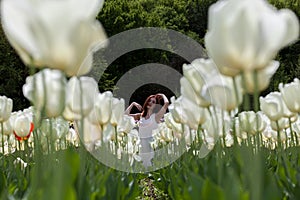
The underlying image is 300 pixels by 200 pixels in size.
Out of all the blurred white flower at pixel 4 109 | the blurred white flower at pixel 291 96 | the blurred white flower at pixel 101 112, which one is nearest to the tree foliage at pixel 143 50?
the blurred white flower at pixel 4 109

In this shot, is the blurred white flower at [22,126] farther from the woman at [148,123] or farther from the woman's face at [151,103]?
the woman's face at [151,103]

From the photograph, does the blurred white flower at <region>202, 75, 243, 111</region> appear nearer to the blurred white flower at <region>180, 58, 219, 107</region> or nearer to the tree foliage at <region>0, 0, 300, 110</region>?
the blurred white flower at <region>180, 58, 219, 107</region>

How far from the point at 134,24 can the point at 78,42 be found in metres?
23.7

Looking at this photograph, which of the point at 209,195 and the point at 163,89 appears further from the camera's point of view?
the point at 163,89

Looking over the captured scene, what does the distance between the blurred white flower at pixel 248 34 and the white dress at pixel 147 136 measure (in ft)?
16.3

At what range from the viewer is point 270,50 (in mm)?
922

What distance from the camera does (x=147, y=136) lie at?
21.7 feet

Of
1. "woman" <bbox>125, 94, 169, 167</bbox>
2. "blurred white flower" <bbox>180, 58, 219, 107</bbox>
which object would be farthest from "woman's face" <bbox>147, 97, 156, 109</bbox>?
"blurred white flower" <bbox>180, 58, 219, 107</bbox>

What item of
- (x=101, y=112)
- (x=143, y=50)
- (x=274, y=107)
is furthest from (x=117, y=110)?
(x=143, y=50)

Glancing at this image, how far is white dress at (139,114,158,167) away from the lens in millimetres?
5945

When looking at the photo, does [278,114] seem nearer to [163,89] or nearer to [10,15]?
[10,15]

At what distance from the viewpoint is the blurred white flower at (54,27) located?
816mm

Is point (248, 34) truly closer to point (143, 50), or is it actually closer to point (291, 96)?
point (291, 96)

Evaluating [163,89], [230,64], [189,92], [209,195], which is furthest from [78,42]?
[163,89]
